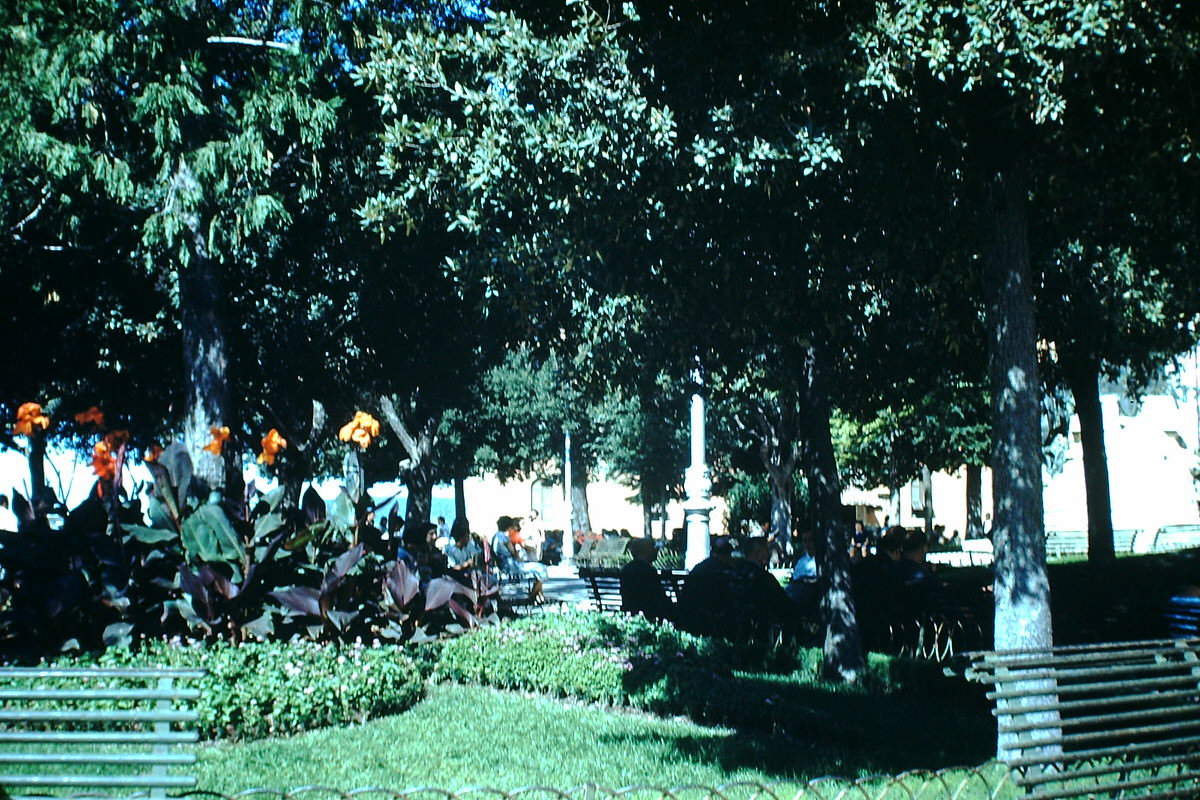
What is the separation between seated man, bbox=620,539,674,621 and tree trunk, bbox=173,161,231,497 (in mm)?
5067

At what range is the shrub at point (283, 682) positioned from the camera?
335 inches

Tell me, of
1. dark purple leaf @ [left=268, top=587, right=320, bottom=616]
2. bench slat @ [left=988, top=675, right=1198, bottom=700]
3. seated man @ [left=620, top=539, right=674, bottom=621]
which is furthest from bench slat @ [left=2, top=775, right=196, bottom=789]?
seated man @ [left=620, top=539, right=674, bottom=621]

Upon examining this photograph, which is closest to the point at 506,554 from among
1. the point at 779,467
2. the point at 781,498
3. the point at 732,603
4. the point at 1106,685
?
the point at 732,603

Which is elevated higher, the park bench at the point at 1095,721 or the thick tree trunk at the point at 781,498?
the thick tree trunk at the point at 781,498

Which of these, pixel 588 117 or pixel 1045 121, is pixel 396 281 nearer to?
pixel 588 117

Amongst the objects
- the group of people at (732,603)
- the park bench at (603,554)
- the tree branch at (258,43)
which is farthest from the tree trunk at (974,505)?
the tree branch at (258,43)

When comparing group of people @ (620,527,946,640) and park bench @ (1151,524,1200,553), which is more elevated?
park bench @ (1151,524,1200,553)

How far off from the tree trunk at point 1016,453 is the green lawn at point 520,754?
131 cm

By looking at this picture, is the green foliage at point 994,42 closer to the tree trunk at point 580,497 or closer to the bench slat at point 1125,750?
the bench slat at point 1125,750

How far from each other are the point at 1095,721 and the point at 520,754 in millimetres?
3597

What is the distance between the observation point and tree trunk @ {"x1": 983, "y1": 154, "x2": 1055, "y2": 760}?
7.32m

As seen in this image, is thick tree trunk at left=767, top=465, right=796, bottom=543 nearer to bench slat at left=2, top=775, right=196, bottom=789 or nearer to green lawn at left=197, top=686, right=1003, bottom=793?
green lawn at left=197, top=686, right=1003, bottom=793

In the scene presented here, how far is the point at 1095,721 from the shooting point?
5.90 metres

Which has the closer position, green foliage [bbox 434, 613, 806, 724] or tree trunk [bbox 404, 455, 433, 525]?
green foliage [bbox 434, 613, 806, 724]
